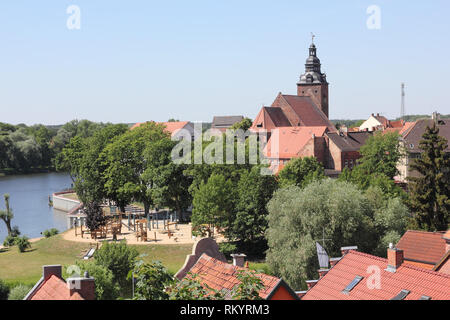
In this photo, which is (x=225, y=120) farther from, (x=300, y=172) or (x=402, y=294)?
(x=402, y=294)

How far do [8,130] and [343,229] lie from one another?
9478 cm

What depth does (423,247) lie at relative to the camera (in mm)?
24812

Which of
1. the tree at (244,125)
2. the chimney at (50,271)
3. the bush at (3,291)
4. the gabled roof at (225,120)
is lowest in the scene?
the bush at (3,291)

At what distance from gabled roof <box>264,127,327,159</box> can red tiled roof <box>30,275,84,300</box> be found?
48501 millimetres

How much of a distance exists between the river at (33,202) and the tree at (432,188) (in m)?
32.5

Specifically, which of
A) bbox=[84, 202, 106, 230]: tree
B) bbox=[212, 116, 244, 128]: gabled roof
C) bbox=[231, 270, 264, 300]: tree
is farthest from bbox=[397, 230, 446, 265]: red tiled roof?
bbox=[212, 116, 244, 128]: gabled roof

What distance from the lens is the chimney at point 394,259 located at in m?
16.4

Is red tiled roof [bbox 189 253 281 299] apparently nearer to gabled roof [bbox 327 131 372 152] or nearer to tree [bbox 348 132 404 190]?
tree [bbox 348 132 404 190]

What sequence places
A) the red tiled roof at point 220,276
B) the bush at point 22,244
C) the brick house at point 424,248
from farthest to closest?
the bush at point 22,244, the brick house at point 424,248, the red tiled roof at point 220,276

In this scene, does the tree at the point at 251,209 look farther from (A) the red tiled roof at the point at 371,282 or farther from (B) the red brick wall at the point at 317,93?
(B) the red brick wall at the point at 317,93

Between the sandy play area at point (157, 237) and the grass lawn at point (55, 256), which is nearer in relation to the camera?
the grass lawn at point (55, 256)

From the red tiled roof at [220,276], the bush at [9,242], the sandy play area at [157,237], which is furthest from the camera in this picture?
the bush at [9,242]

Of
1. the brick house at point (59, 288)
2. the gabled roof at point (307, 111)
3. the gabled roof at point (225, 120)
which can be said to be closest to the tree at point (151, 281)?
the brick house at point (59, 288)
